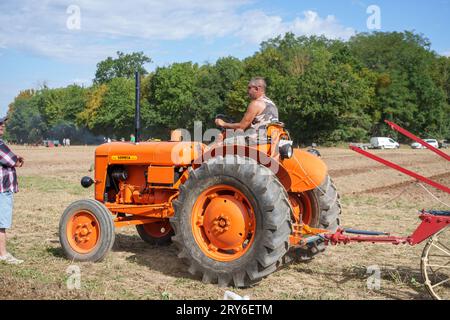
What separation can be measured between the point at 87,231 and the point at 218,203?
1898mm

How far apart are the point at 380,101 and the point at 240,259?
58.8 meters

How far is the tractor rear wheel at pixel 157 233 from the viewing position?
6.93m

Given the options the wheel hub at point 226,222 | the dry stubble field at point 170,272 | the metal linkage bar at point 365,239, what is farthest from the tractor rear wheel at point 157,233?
the metal linkage bar at point 365,239

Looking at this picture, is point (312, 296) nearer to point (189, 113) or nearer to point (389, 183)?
point (389, 183)

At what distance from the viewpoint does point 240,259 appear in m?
4.86

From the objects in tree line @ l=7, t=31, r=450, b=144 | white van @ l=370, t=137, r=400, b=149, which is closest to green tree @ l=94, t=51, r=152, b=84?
tree line @ l=7, t=31, r=450, b=144

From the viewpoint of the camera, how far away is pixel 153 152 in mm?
6094

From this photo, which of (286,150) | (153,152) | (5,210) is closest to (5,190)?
(5,210)

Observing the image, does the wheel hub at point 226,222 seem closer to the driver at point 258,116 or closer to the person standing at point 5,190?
the driver at point 258,116

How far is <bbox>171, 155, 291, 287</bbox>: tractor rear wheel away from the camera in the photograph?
474cm

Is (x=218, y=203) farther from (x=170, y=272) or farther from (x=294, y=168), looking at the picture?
(x=170, y=272)

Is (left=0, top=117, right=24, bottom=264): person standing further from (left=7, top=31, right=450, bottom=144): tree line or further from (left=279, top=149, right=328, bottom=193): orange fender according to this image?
(left=7, top=31, right=450, bottom=144): tree line

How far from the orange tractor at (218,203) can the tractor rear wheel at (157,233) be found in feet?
2.02
